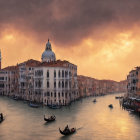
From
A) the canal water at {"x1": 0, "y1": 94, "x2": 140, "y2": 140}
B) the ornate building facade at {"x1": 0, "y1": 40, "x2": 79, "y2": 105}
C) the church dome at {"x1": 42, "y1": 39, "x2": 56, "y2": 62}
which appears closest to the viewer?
the canal water at {"x1": 0, "y1": 94, "x2": 140, "y2": 140}

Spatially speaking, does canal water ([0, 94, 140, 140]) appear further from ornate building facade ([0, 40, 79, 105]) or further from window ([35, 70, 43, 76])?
window ([35, 70, 43, 76])

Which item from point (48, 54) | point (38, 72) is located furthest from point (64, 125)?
point (48, 54)

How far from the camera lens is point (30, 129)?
4034cm

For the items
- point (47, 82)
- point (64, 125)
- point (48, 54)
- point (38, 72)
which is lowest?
point (64, 125)

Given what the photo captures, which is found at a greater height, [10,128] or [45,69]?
[45,69]

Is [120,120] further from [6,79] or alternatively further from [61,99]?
[6,79]

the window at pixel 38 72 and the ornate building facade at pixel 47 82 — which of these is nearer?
the ornate building facade at pixel 47 82

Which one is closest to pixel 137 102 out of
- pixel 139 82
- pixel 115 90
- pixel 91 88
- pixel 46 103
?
pixel 139 82

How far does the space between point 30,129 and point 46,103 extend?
32409 millimetres

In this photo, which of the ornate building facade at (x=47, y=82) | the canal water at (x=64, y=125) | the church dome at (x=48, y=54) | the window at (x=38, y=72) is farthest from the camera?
the church dome at (x=48, y=54)

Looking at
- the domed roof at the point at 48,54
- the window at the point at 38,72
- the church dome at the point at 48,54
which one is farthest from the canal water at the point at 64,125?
the domed roof at the point at 48,54

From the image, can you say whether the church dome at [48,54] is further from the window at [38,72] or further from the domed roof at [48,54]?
the window at [38,72]

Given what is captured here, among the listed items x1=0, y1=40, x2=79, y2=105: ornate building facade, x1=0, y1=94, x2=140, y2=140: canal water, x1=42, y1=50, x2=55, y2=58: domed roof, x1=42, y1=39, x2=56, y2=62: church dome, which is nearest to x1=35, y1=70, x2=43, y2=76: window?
x1=0, y1=40, x2=79, y2=105: ornate building facade

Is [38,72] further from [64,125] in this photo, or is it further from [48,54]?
[64,125]
